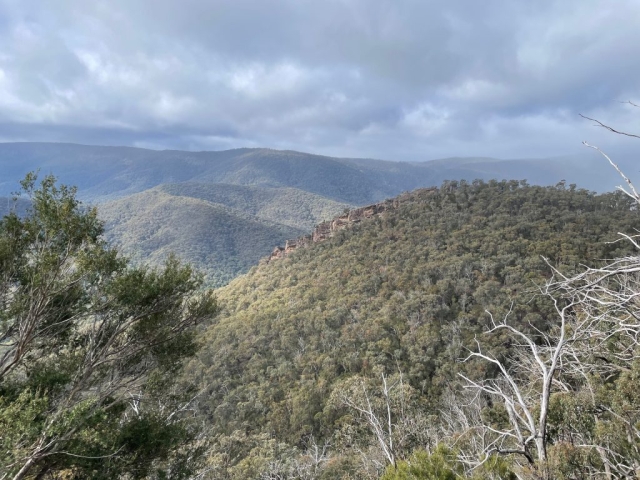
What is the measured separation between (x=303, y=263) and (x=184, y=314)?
42613mm

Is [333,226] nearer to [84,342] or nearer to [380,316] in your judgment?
[380,316]

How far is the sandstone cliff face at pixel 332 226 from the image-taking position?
5853 cm

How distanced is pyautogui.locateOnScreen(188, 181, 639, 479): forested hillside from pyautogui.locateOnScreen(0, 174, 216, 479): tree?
8464mm

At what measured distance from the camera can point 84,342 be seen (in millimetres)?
7641

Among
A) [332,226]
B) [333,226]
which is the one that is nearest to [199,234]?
[332,226]

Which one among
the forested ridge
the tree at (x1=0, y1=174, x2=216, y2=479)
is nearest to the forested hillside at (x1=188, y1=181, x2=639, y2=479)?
the forested ridge

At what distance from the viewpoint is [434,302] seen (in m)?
33.7

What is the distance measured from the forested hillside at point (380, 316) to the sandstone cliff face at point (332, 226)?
5257 mm

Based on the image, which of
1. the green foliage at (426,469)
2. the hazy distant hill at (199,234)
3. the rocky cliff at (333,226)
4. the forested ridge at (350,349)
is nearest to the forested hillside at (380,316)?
the forested ridge at (350,349)

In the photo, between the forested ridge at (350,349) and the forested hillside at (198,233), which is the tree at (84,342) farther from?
the forested hillside at (198,233)

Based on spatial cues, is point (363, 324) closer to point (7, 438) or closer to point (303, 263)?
point (303, 263)

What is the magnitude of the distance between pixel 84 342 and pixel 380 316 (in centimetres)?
2955

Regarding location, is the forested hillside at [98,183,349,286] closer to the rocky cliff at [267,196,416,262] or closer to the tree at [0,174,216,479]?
the rocky cliff at [267,196,416,262]

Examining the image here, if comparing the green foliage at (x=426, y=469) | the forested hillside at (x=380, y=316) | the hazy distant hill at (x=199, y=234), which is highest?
the green foliage at (x=426, y=469)
